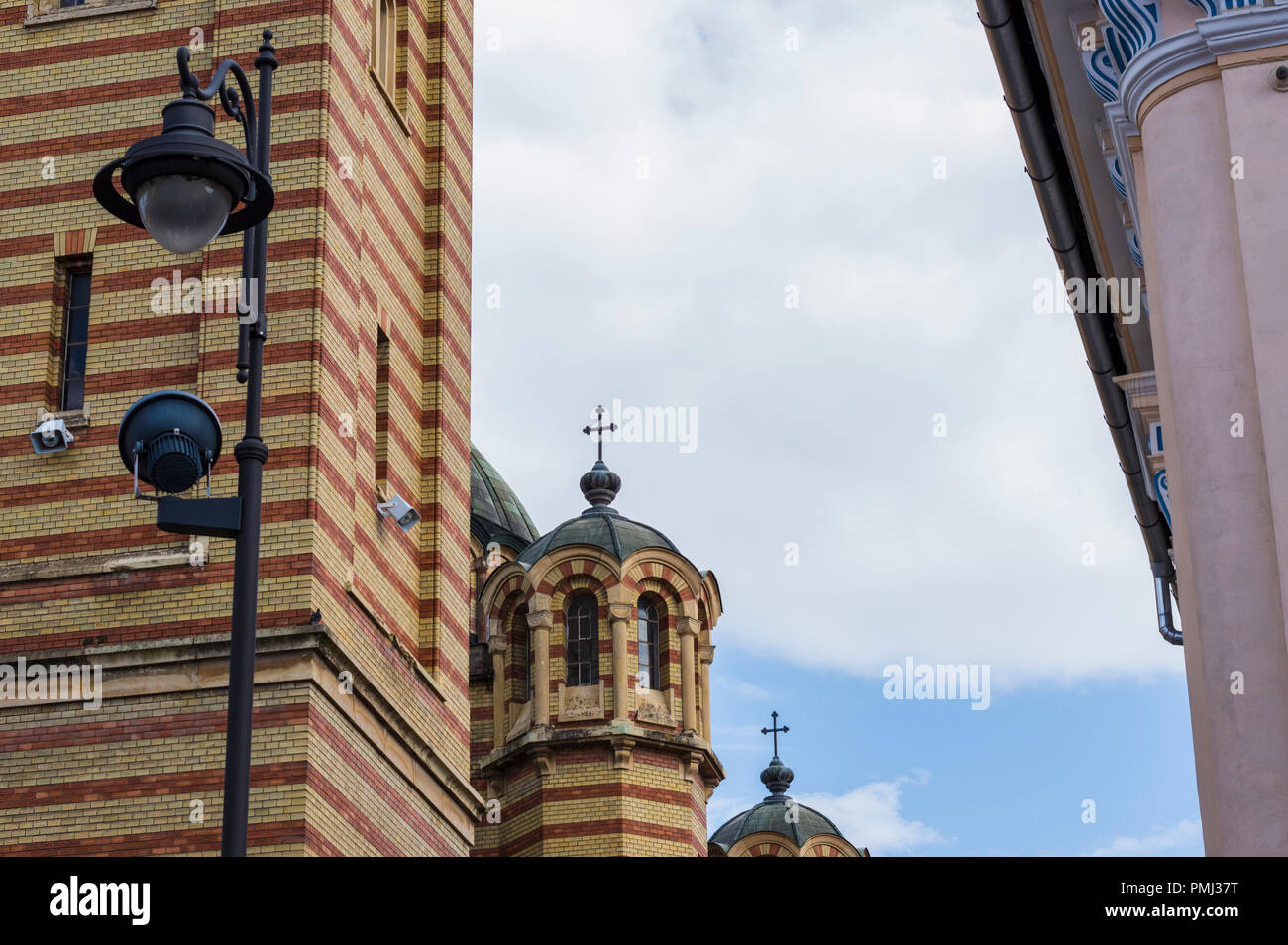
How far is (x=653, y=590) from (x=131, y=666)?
55.5 ft

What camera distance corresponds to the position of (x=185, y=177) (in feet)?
36.1

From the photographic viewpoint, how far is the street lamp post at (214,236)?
1075cm

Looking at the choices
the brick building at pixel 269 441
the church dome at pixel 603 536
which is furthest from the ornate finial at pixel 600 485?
the brick building at pixel 269 441

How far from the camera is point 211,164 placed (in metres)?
10.9

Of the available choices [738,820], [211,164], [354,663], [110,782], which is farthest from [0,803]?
[738,820]

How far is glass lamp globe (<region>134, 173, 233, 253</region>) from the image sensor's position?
11000 mm

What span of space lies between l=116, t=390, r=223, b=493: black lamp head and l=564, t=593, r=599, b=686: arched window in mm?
23262

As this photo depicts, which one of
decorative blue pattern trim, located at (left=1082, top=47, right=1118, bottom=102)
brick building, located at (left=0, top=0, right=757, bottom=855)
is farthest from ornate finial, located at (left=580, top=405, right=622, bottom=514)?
decorative blue pattern trim, located at (left=1082, top=47, right=1118, bottom=102)

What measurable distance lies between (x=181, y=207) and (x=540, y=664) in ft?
79.6

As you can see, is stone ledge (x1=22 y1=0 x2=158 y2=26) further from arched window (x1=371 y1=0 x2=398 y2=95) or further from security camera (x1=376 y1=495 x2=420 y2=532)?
security camera (x1=376 y1=495 x2=420 y2=532)

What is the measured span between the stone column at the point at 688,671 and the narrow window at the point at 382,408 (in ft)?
41.6

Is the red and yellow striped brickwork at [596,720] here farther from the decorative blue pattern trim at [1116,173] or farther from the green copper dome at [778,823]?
the decorative blue pattern trim at [1116,173]

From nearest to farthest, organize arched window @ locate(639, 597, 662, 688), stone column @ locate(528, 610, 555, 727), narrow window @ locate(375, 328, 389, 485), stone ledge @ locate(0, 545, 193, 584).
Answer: stone ledge @ locate(0, 545, 193, 584) → narrow window @ locate(375, 328, 389, 485) → stone column @ locate(528, 610, 555, 727) → arched window @ locate(639, 597, 662, 688)
